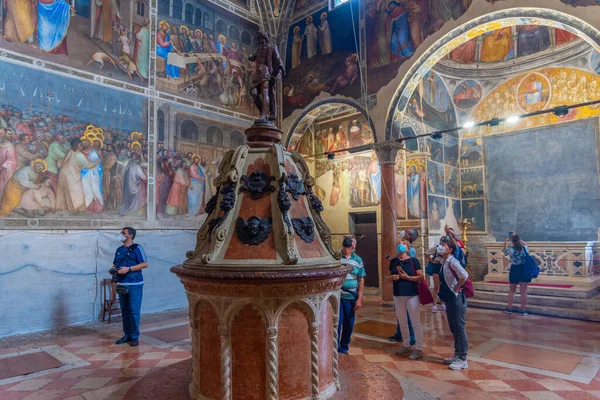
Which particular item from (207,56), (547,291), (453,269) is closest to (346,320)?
(453,269)

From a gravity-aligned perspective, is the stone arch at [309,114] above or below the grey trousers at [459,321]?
above

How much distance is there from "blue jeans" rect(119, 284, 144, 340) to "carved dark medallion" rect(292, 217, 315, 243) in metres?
3.62

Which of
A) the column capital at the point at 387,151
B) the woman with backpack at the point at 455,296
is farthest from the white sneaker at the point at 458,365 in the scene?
the column capital at the point at 387,151

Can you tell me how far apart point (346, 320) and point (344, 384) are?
167 centimetres

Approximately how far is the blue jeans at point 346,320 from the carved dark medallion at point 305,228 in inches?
74.4

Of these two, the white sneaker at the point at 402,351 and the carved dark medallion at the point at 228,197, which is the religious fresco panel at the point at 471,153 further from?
the carved dark medallion at the point at 228,197

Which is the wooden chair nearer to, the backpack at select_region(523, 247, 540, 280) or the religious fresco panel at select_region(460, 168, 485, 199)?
the backpack at select_region(523, 247, 540, 280)

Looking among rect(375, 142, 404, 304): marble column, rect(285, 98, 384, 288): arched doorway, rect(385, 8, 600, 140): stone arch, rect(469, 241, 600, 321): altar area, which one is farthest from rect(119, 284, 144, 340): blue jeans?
rect(469, 241, 600, 321): altar area

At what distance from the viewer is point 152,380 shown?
144 inches

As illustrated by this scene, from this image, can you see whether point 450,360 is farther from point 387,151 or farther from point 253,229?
point 387,151

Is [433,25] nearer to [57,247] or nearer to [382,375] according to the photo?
[382,375]

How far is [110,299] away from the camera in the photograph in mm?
8203

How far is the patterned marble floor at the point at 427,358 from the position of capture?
4.22 metres

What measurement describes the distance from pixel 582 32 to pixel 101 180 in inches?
392
